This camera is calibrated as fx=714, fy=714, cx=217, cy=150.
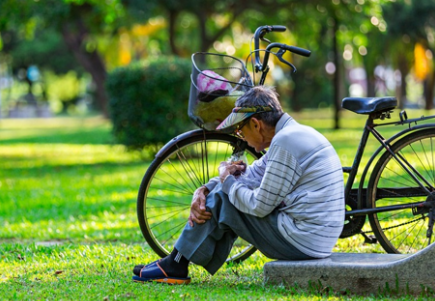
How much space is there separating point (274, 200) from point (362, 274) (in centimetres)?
67

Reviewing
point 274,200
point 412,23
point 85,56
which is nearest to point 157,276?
point 274,200

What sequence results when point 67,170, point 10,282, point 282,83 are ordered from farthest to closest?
point 282,83
point 67,170
point 10,282

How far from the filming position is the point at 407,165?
493 cm

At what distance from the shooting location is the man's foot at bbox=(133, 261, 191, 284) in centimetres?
457

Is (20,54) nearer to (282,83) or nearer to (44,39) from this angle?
(44,39)

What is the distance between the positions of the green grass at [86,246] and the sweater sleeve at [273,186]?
518mm

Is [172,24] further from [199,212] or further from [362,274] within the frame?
[362,274]

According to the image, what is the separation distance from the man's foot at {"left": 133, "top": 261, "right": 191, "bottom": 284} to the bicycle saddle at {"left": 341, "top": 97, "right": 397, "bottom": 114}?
1.63m

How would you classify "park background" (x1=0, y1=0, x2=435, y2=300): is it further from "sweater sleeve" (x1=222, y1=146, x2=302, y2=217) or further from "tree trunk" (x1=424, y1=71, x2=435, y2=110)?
"sweater sleeve" (x1=222, y1=146, x2=302, y2=217)

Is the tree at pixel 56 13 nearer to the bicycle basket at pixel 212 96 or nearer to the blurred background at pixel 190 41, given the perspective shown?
the blurred background at pixel 190 41

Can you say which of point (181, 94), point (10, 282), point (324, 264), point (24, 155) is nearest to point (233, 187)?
point (324, 264)

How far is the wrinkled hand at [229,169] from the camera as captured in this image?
4453 mm

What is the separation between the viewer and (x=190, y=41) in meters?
31.8

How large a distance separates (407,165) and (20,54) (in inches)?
1916
